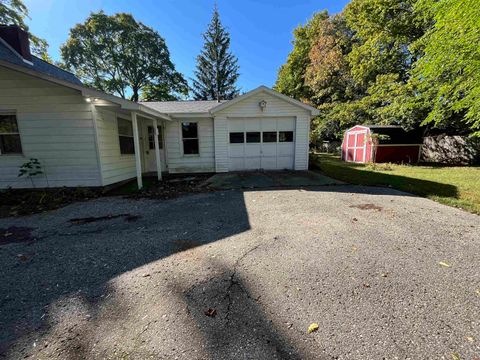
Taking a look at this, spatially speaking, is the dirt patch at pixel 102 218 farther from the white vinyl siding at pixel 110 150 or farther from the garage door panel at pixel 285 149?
the garage door panel at pixel 285 149

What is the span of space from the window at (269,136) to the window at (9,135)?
8.49 m

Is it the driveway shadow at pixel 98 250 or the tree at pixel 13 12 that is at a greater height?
the tree at pixel 13 12

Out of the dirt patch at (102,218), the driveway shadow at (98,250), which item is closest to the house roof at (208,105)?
the driveway shadow at (98,250)

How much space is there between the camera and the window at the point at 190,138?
32.0ft

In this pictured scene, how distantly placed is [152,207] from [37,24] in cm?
2270

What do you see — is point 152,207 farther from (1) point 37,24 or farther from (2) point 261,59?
(2) point 261,59

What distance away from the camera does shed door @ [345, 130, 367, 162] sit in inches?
601

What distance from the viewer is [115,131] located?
7.47 meters

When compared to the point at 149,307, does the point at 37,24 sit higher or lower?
higher

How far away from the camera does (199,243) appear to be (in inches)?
132

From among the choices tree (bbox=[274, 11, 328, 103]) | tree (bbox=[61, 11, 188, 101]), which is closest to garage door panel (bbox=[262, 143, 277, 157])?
tree (bbox=[274, 11, 328, 103])

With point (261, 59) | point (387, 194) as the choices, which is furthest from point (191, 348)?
point (261, 59)

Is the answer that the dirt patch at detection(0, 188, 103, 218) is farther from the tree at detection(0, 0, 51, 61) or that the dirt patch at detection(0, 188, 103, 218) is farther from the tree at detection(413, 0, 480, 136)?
the tree at detection(0, 0, 51, 61)

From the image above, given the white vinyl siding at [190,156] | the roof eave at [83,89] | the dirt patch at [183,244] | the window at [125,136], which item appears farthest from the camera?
the white vinyl siding at [190,156]
